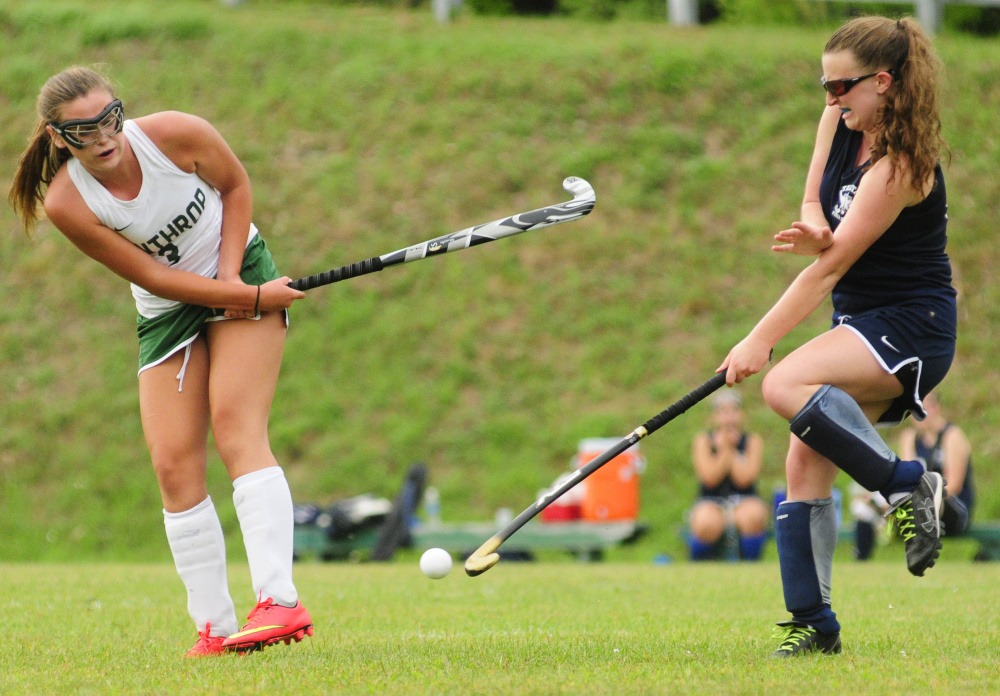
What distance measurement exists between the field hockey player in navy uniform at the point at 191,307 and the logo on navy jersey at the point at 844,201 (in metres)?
1.94

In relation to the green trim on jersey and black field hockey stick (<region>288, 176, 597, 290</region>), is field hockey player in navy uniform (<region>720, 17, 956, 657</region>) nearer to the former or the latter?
black field hockey stick (<region>288, 176, 597, 290</region>)

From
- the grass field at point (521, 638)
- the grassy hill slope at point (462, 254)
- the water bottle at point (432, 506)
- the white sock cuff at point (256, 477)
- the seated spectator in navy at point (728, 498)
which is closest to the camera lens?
the grass field at point (521, 638)

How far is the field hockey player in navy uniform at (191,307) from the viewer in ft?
12.8

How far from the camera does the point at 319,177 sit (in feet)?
46.8

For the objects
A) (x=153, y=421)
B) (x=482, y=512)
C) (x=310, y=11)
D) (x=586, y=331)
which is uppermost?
(x=310, y=11)

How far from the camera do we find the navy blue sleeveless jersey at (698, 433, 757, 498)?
378 inches

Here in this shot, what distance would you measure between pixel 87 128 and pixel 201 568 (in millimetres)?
1590

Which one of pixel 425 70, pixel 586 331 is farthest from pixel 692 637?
pixel 425 70

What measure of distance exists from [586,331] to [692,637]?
851 cm

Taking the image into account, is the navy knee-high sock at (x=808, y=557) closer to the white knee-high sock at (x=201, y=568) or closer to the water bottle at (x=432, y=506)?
the white knee-high sock at (x=201, y=568)

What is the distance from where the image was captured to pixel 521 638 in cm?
430

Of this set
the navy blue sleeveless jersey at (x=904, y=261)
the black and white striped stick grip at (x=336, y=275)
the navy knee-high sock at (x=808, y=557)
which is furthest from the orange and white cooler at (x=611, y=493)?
the navy blue sleeveless jersey at (x=904, y=261)

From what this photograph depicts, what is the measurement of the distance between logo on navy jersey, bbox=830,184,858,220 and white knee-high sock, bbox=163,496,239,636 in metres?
2.49

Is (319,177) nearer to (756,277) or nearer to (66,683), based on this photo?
(756,277)
